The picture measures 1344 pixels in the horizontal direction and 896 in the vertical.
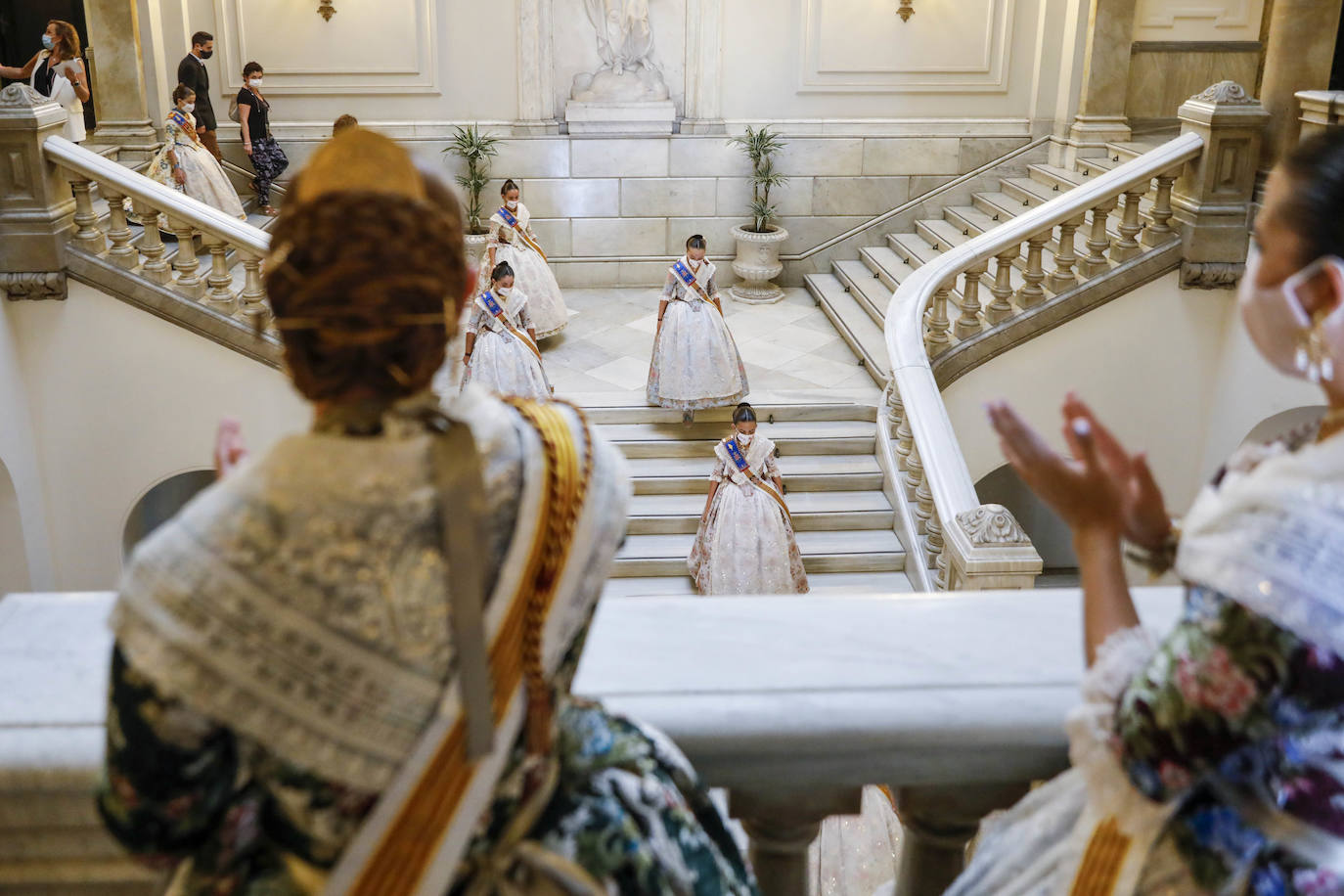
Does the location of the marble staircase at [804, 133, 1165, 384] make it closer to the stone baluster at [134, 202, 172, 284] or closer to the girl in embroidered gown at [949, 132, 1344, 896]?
the stone baluster at [134, 202, 172, 284]

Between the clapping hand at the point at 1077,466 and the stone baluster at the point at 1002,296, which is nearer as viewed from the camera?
the clapping hand at the point at 1077,466

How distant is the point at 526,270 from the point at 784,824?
9143mm

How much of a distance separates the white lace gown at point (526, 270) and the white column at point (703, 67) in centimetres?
266

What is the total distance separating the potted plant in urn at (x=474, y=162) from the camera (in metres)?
11.8

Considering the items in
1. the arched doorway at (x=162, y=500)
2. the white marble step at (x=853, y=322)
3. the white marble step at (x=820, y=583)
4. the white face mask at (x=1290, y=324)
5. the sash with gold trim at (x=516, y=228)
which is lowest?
the arched doorway at (x=162, y=500)

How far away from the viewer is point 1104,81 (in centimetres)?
1130

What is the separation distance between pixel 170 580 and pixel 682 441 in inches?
321

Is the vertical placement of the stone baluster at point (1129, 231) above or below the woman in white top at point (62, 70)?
below

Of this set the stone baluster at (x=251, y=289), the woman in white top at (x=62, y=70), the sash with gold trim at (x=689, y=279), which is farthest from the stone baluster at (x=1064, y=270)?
the woman in white top at (x=62, y=70)

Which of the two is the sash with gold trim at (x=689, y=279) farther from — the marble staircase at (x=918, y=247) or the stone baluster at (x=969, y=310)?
the stone baluster at (x=969, y=310)

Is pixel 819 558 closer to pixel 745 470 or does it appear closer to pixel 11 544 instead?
pixel 745 470

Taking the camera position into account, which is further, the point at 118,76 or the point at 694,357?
the point at 118,76

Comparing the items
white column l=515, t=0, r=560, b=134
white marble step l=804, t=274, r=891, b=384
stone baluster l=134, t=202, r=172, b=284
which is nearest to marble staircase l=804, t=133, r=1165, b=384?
white marble step l=804, t=274, r=891, b=384

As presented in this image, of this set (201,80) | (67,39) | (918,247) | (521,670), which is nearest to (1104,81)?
(918,247)
